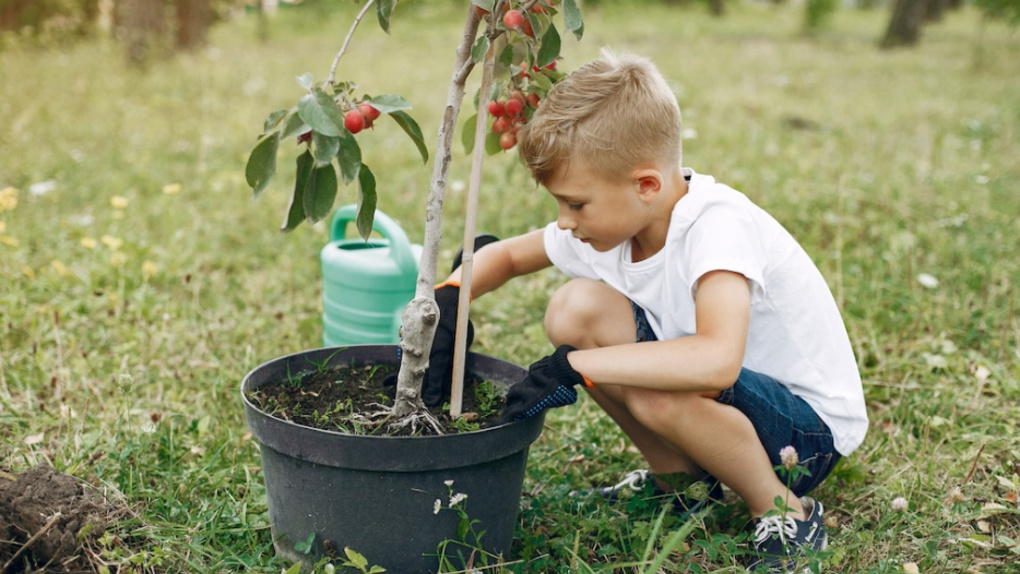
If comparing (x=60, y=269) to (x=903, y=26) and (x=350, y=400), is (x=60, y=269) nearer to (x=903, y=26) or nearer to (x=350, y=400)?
(x=350, y=400)

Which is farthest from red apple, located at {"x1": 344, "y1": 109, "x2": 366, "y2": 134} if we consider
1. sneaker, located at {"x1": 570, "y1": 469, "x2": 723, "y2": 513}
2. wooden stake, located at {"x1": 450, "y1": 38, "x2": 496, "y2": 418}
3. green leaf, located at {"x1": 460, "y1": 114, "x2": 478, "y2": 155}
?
sneaker, located at {"x1": 570, "y1": 469, "x2": 723, "y2": 513}

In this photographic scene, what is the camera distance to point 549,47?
1.47m

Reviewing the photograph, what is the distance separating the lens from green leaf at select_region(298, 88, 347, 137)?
1.22 m

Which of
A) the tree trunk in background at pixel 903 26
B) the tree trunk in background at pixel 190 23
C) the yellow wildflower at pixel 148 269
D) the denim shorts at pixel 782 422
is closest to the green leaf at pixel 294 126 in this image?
the denim shorts at pixel 782 422

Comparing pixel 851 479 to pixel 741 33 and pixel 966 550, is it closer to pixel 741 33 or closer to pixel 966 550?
pixel 966 550

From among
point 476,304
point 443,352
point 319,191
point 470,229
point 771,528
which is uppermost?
point 319,191

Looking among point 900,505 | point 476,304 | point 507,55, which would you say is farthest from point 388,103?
point 476,304

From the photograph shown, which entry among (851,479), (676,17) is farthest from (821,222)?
(676,17)

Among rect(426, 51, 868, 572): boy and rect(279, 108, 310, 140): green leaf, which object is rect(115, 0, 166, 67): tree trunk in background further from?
rect(279, 108, 310, 140): green leaf

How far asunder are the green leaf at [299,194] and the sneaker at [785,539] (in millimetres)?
1024

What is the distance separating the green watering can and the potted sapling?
2.19 feet

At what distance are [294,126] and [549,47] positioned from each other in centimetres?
46

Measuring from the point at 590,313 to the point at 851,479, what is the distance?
75cm

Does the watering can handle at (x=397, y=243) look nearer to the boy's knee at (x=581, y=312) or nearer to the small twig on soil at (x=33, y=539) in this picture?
the boy's knee at (x=581, y=312)
